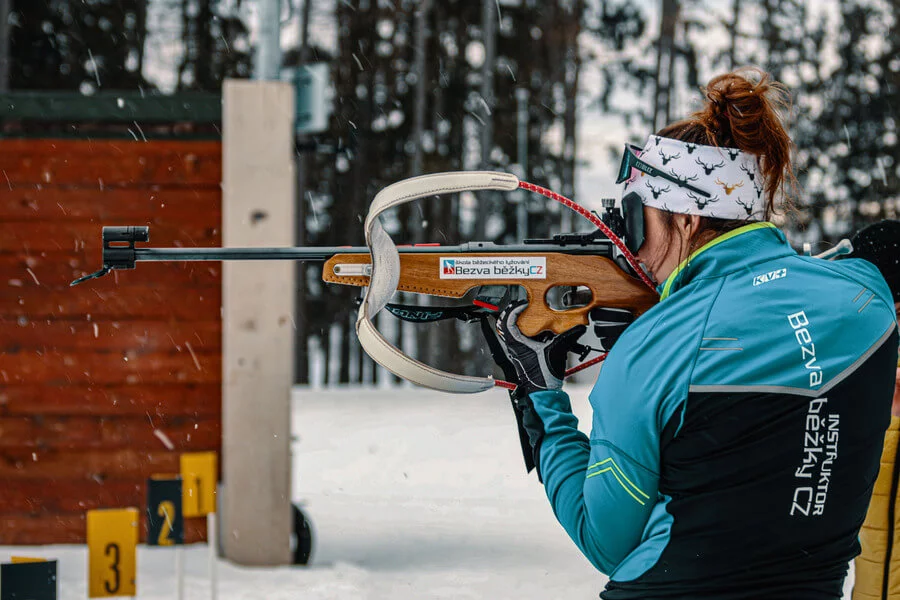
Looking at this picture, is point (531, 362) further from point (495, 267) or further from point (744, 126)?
point (744, 126)

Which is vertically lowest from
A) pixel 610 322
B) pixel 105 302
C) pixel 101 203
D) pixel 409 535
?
pixel 409 535

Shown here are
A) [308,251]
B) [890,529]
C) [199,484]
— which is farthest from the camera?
[199,484]

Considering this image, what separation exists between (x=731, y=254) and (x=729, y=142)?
248 millimetres

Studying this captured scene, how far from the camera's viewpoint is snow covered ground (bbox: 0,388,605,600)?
4.90m

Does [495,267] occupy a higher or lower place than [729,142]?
lower

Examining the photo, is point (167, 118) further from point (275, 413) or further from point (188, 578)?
point (188, 578)

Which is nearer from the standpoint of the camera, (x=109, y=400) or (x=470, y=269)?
(x=470, y=269)

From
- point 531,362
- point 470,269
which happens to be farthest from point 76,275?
point 531,362

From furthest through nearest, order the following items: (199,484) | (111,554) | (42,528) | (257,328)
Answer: (42,528), (257,328), (199,484), (111,554)

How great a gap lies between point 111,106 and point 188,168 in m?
0.53

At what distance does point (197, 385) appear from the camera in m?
5.32

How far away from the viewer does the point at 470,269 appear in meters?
2.04

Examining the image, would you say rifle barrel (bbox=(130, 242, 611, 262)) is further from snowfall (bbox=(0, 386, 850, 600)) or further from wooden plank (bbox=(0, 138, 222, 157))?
wooden plank (bbox=(0, 138, 222, 157))

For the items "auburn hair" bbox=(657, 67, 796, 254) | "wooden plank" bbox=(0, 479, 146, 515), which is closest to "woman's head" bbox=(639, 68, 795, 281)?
"auburn hair" bbox=(657, 67, 796, 254)
